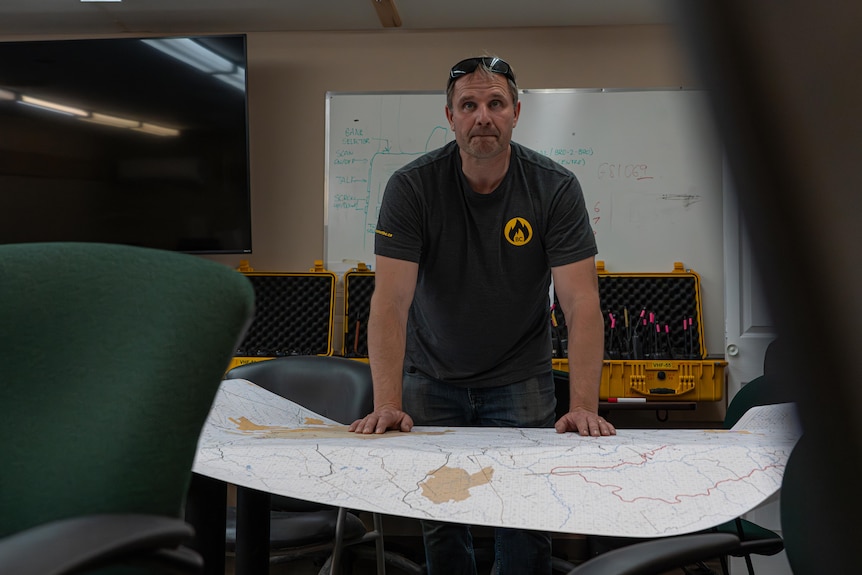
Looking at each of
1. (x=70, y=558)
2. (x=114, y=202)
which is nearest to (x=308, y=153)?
(x=114, y=202)

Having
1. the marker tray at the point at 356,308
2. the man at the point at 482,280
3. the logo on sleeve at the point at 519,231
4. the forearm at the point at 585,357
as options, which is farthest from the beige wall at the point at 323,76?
the forearm at the point at 585,357

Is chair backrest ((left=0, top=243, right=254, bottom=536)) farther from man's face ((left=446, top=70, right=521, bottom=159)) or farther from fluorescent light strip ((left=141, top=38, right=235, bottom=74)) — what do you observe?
fluorescent light strip ((left=141, top=38, right=235, bottom=74))

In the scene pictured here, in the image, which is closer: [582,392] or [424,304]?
[582,392]

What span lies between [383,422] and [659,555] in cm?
71

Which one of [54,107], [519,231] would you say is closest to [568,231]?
[519,231]

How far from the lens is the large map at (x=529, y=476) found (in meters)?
0.93

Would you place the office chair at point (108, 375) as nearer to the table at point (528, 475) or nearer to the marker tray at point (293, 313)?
the table at point (528, 475)

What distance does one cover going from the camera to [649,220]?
318cm

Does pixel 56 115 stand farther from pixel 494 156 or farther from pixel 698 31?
pixel 698 31

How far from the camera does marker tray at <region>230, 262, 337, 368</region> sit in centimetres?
313

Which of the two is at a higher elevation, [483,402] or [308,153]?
[308,153]

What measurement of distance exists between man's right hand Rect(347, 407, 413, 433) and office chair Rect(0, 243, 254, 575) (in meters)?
0.57

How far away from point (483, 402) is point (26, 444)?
1102 millimetres

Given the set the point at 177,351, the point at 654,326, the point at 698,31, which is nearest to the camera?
the point at 698,31
